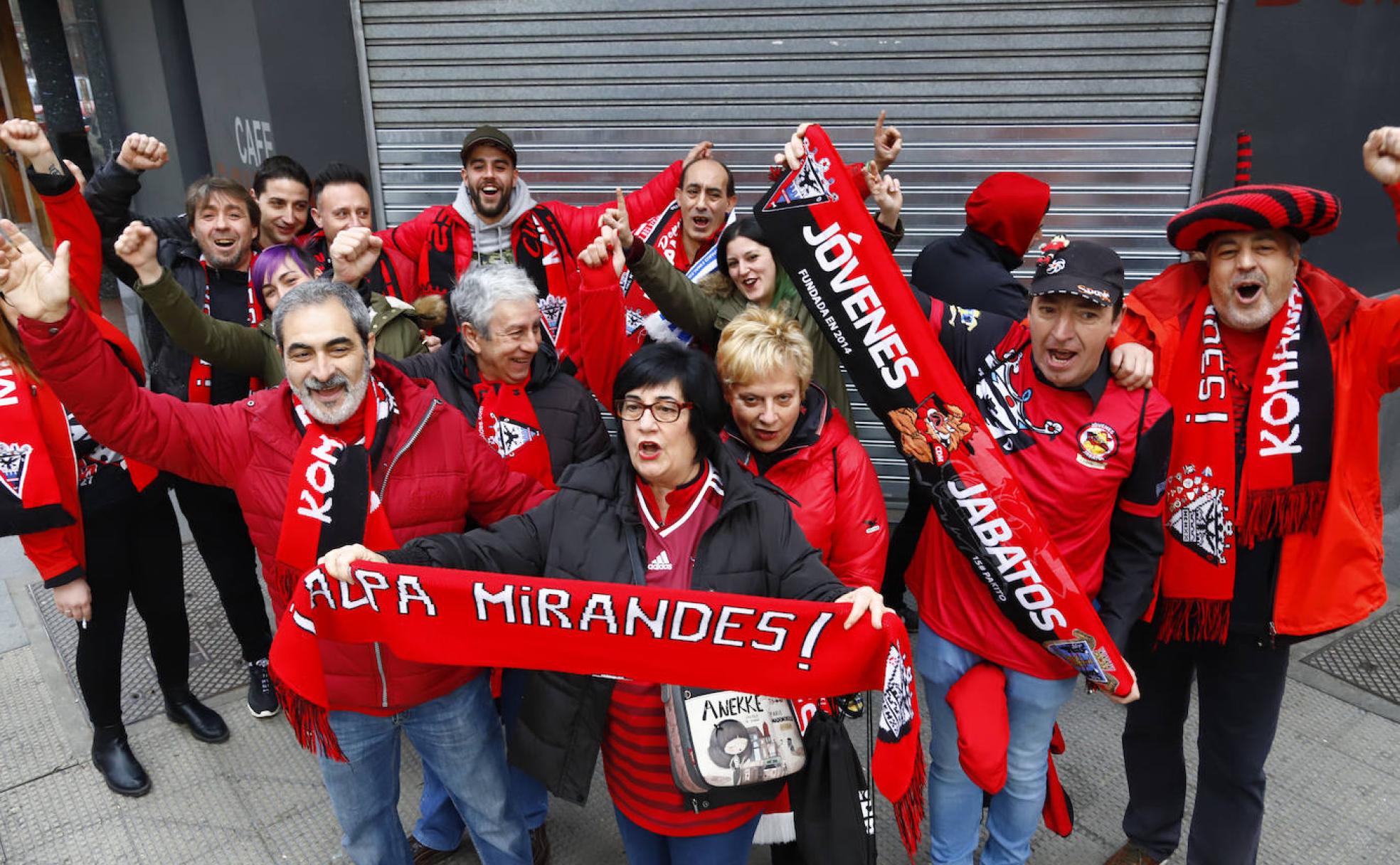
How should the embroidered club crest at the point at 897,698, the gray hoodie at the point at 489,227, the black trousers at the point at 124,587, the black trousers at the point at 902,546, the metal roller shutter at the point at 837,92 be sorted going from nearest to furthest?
the embroidered club crest at the point at 897,698 → the black trousers at the point at 124,587 → the black trousers at the point at 902,546 → the gray hoodie at the point at 489,227 → the metal roller shutter at the point at 837,92

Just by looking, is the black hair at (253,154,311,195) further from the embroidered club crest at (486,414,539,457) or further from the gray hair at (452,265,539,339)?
the embroidered club crest at (486,414,539,457)

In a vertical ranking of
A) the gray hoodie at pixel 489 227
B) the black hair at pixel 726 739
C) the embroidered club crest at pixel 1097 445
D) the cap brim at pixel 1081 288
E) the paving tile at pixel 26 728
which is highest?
the cap brim at pixel 1081 288

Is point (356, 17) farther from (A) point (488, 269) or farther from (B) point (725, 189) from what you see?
(A) point (488, 269)

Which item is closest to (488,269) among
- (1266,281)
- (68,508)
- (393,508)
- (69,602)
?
(393,508)

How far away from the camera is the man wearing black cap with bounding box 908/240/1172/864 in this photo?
2.52 meters

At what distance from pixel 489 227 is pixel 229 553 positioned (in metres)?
1.87

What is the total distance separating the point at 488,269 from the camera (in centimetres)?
308

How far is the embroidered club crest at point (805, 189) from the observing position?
9.16 ft

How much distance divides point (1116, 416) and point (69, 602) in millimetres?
3475

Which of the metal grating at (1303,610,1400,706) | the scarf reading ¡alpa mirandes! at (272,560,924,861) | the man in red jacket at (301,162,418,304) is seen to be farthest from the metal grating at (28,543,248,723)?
the metal grating at (1303,610,1400,706)

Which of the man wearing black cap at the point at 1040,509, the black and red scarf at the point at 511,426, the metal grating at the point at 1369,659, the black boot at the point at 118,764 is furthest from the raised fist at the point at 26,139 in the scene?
the metal grating at the point at 1369,659

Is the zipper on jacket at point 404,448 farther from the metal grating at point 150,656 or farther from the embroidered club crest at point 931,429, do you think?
the metal grating at point 150,656

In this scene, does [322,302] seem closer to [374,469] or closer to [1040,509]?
[374,469]

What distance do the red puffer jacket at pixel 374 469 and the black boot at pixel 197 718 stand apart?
1.78 metres
